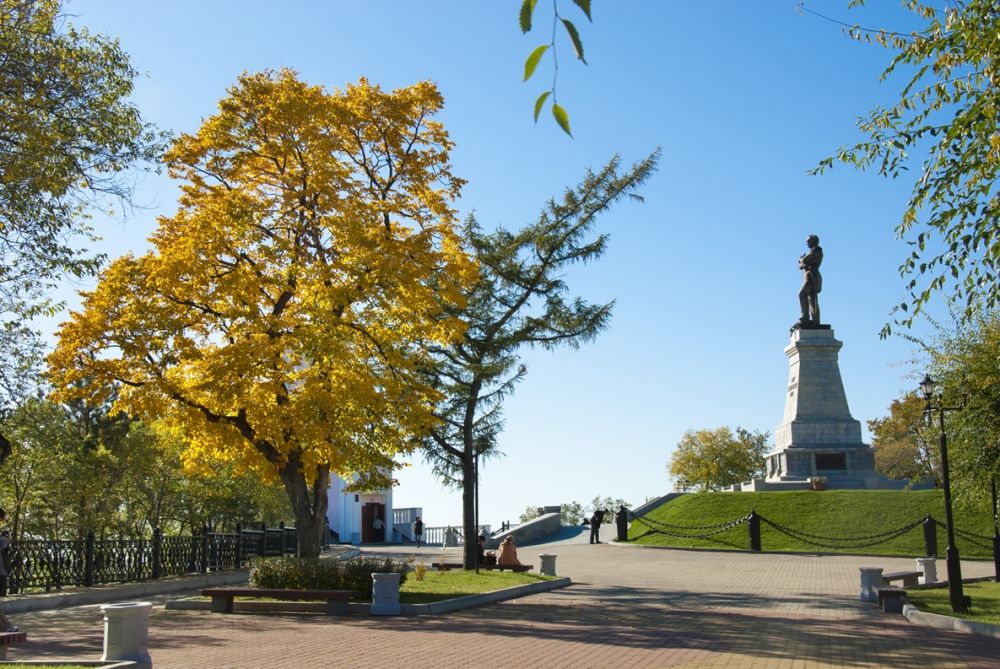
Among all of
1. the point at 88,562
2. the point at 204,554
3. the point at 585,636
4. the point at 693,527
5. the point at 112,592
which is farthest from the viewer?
the point at 693,527

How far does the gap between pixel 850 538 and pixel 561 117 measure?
34863mm

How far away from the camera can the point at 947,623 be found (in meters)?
15.5

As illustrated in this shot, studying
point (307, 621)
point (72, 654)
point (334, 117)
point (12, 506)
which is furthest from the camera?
point (12, 506)

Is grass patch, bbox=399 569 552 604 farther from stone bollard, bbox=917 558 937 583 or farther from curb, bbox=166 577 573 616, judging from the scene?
stone bollard, bbox=917 558 937 583

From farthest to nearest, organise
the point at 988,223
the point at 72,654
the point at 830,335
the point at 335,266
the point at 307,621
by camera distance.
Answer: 1. the point at 830,335
2. the point at 335,266
3. the point at 307,621
4. the point at 72,654
5. the point at 988,223

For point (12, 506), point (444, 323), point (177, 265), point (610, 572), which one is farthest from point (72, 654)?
point (12, 506)

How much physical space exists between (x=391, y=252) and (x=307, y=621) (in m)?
7.72

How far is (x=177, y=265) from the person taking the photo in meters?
19.9

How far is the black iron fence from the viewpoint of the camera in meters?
21.9

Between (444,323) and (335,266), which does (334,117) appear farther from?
(444,323)

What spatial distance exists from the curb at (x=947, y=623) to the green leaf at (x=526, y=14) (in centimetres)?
1388

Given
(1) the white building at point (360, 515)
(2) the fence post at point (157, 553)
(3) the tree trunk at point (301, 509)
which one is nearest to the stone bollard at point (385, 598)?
(3) the tree trunk at point (301, 509)

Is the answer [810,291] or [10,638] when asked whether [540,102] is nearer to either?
[10,638]

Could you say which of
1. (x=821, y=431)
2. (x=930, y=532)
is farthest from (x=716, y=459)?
(x=930, y=532)
